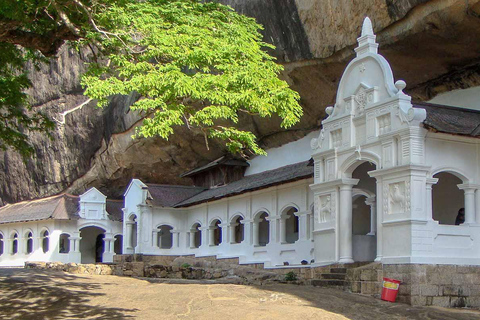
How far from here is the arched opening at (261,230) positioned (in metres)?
28.0

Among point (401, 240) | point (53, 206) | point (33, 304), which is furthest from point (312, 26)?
point (53, 206)

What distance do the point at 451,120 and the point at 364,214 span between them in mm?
5487

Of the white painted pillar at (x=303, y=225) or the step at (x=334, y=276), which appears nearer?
the step at (x=334, y=276)

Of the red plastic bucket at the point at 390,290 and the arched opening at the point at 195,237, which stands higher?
the arched opening at the point at 195,237

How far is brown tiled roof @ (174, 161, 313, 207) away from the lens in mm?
25578

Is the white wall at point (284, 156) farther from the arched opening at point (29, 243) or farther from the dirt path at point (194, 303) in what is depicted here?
the arched opening at point (29, 243)

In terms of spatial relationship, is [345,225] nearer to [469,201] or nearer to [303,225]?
[469,201]

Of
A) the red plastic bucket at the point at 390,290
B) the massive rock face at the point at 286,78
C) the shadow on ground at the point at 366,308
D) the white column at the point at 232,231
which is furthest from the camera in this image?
the white column at the point at 232,231

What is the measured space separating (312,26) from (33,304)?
47.1 feet

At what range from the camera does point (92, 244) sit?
42.2 m

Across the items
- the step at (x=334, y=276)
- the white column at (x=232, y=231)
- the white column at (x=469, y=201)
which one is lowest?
the step at (x=334, y=276)

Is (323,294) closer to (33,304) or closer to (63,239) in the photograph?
(33,304)

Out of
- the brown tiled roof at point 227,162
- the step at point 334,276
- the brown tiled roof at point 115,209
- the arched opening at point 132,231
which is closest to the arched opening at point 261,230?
the brown tiled roof at point 227,162

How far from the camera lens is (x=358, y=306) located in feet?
48.9
